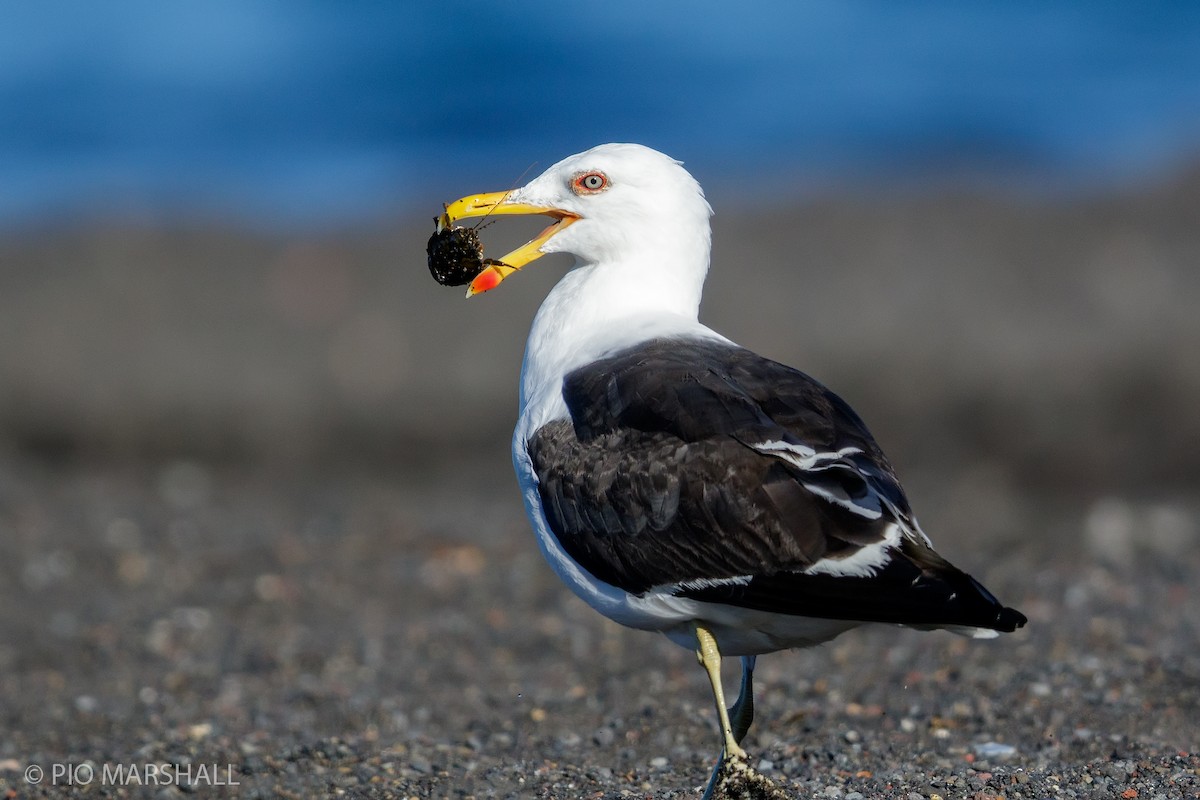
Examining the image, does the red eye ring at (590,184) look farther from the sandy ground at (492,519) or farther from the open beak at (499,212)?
the sandy ground at (492,519)

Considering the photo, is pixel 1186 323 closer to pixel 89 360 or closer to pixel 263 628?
pixel 263 628

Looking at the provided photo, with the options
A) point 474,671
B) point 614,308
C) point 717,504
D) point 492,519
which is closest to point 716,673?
point 717,504

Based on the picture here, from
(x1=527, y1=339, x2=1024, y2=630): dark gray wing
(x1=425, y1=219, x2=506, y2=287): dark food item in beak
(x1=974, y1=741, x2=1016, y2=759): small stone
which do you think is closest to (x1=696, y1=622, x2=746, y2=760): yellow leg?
(x1=527, y1=339, x2=1024, y2=630): dark gray wing

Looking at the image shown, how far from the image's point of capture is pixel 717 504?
17.6 feet

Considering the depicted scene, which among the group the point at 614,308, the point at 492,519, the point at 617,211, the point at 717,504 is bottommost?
the point at 717,504

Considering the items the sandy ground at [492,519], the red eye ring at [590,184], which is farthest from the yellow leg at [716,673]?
the red eye ring at [590,184]

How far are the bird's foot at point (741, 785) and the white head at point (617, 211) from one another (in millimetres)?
2080

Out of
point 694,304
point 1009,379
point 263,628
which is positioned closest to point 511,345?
point 1009,379

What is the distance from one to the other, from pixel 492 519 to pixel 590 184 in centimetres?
609

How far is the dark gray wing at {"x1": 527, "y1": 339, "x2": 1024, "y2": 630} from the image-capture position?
5.07 metres

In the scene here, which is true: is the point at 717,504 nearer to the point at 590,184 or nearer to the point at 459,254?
the point at 590,184

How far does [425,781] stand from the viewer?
659 centimetres

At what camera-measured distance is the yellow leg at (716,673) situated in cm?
546

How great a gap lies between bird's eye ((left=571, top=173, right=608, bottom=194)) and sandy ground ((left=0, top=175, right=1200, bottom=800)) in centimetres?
240
